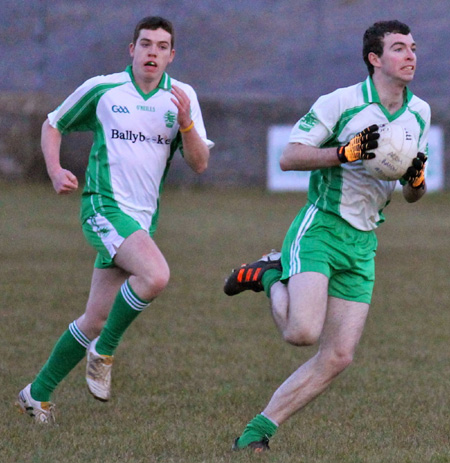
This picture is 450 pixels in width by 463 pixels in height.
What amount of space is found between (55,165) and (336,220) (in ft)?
5.22

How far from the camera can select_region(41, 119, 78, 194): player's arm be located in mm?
5218

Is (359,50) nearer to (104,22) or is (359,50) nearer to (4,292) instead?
(104,22)

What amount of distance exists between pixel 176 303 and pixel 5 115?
1275cm

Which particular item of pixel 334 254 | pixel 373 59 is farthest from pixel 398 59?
pixel 334 254

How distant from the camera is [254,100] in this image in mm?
21672

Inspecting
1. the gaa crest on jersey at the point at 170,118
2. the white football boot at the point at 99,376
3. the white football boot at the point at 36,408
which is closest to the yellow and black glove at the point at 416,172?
the gaa crest on jersey at the point at 170,118

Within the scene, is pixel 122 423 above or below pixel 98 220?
below

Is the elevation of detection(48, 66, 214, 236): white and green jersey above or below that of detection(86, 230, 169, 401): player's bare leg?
above

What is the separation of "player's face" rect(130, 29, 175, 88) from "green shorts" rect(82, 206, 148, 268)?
2.57 feet

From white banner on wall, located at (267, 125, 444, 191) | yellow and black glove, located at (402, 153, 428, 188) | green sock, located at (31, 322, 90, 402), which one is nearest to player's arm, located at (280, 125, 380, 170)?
yellow and black glove, located at (402, 153, 428, 188)

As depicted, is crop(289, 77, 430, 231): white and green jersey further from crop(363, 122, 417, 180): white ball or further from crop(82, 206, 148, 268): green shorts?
crop(82, 206, 148, 268): green shorts

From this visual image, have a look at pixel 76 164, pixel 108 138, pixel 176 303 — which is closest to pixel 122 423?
pixel 108 138

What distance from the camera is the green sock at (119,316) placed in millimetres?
5270

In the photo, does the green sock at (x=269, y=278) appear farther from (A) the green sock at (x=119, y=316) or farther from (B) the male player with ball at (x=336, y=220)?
(A) the green sock at (x=119, y=316)
